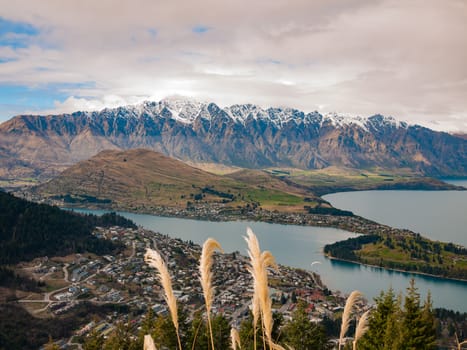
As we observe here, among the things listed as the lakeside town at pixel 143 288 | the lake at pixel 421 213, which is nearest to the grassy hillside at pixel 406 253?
the lake at pixel 421 213

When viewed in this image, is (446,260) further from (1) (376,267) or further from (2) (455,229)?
(2) (455,229)

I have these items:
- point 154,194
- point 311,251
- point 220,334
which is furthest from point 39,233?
point 154,194

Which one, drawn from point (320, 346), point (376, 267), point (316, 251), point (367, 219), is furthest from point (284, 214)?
point (320, 346)

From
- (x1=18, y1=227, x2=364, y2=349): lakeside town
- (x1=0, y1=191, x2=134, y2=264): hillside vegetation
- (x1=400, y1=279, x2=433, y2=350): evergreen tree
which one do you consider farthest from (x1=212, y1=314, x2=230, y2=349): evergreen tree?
(x1=0, y1=191, x2=134, y2=264): hillside vegetation

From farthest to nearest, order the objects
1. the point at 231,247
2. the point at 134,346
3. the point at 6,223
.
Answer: the point at 231,247, the point at 6,223, the point at 134,346

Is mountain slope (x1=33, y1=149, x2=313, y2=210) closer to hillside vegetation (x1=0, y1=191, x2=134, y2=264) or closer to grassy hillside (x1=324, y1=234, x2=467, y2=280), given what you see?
grassy hillside (x1=324, y1=234, x2=467, y2=280)

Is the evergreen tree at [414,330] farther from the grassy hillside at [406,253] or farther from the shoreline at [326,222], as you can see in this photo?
the shoreline at [326,222]

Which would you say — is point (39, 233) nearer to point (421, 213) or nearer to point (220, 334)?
point (220, 334)

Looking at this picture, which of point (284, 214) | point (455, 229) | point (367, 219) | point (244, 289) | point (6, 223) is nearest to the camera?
point (244, 289)

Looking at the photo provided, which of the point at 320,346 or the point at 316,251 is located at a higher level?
the point at 320,346
